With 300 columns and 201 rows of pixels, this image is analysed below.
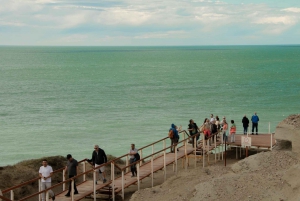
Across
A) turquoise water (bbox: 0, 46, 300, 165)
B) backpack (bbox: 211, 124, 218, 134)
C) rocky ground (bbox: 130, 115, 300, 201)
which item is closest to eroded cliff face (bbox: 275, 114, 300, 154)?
rocky ground (bbox: 130, 115, 300, 201)

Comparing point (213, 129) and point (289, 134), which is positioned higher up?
point (289, 134)

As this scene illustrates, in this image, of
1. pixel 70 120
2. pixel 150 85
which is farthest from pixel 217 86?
pixel 70 120

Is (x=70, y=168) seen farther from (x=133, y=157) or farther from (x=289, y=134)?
(x=289, y=134)

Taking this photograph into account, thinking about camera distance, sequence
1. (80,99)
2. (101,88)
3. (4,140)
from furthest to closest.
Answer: (101,88), (80,99), (4,140)

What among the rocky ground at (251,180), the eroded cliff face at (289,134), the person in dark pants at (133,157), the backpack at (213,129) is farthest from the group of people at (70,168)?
the backpack at (213,129)

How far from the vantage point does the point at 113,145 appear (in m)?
39.1

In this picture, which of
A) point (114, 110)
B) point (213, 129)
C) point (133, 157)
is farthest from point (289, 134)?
point (114, 110)

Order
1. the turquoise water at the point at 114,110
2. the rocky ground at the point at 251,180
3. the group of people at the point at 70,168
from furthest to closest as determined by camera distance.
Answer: the turquoise water at the point at 114,110 < the group of people at the point at 70,168 < the rocky ground at the point at 251,180

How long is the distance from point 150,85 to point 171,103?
2544 centimetres

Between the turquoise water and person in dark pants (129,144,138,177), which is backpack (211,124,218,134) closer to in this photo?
person in dark pants (129,144,138,177)

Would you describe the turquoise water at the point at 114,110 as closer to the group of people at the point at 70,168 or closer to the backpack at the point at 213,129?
the backpack at the point at 213,129

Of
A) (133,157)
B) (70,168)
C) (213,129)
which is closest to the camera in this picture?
(70,168)

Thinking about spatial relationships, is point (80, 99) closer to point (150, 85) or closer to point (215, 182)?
point (150, 85)

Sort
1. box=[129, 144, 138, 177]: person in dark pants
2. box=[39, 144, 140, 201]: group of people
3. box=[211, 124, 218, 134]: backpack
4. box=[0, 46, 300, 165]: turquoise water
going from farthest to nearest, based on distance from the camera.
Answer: box=[0, 46, 300, 165]: turquoise water < box=[211, 124, 218, 134]: backpack < box=[129, 144, 138, 177]: person in dark pants < box=[39, 144, 140, 201]: group of people
